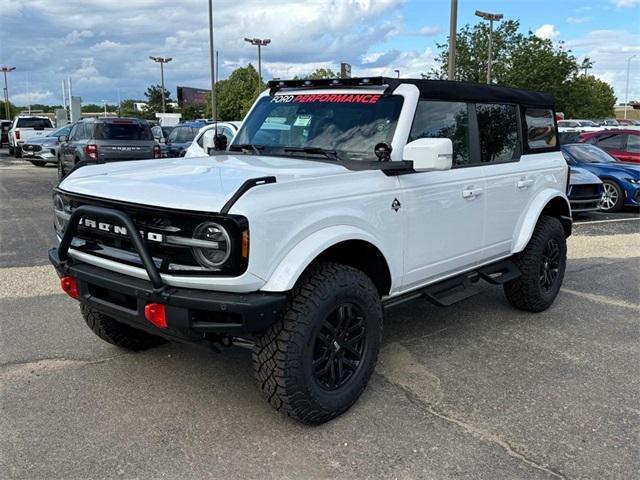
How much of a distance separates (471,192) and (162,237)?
2358 mm

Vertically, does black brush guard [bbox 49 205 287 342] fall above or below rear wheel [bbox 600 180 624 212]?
above

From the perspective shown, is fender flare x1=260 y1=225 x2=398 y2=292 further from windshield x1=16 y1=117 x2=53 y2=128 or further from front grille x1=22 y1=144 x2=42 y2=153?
windshield x1=16 y1=117 x2=53 y2=128

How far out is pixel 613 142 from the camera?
46.8 feet

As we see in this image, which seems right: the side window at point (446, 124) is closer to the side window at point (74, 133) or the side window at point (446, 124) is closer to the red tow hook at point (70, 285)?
the red tow hook at point (70, 285)

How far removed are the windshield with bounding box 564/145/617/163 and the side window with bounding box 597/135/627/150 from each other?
121 cm

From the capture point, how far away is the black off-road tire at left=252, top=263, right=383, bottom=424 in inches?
120

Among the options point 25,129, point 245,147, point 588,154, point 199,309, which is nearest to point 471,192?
point 245,147

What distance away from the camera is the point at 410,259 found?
387 cm

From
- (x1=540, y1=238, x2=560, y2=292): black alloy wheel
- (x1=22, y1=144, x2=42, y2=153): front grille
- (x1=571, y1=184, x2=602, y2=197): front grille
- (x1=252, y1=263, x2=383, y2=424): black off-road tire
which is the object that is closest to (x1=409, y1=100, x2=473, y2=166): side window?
(x1=252, y1=263, x2=383, y2=424): black off-road tire

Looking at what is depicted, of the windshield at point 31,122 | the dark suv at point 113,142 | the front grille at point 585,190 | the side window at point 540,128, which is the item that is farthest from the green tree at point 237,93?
the side window at point 540,128

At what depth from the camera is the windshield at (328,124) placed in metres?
3.99

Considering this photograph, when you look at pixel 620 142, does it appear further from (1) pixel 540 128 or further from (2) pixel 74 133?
(2) pixel 74 133

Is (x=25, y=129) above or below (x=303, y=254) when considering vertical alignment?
above

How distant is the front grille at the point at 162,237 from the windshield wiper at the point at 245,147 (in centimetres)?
146
